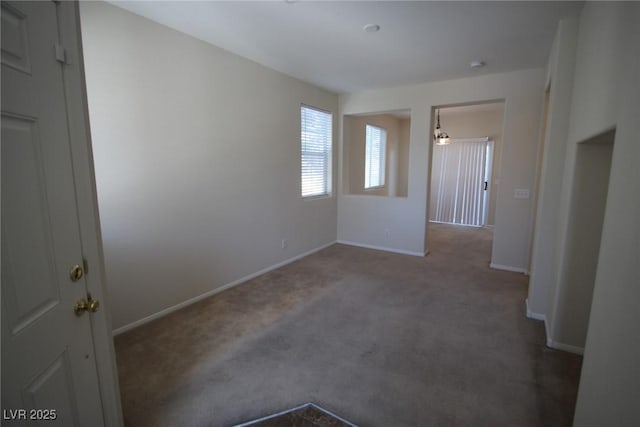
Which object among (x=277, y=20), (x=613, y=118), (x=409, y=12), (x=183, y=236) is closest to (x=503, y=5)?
(x=409, y=12)

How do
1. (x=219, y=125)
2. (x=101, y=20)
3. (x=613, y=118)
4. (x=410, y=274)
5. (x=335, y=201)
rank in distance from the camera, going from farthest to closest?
(x=335, y=201)
(x=410, y=274)
(x=219, y=125)
(x=101, y=20)
(x=613, y=118)

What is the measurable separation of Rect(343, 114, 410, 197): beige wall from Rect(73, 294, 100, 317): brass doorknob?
15.2 feet

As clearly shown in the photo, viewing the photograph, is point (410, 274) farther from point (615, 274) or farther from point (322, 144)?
point (615, 274)

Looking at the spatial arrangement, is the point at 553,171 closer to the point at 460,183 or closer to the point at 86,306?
the point at 86,306

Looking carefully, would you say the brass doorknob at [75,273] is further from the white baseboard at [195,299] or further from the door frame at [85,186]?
the white baseboard at [195,299]

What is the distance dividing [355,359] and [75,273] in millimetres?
1889

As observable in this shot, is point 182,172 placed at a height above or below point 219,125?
below

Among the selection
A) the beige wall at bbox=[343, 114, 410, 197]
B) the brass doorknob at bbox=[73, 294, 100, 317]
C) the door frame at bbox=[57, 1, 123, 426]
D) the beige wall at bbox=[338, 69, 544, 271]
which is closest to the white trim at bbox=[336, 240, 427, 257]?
the beige wall at bbox=[338, 69, 544, 271]

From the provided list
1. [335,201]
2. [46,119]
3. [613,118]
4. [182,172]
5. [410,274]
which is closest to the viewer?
[46,119]

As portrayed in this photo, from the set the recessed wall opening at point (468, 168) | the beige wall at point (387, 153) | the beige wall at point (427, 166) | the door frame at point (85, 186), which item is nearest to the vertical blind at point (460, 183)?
the recessed wall opening at point (468, 168)

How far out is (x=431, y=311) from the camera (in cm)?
307

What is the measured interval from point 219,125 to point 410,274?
304cm

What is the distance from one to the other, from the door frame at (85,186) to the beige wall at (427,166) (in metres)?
4.32

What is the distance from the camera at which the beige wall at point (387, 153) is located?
5.67 metres
